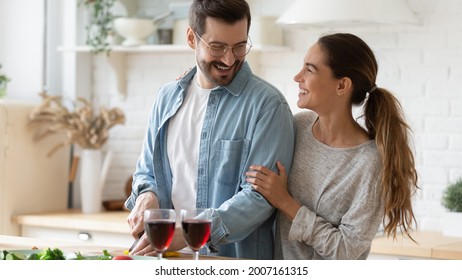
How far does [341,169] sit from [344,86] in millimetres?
251

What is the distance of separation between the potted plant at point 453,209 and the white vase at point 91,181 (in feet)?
6.02

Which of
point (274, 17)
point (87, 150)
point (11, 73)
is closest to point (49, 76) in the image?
point (11, 73)

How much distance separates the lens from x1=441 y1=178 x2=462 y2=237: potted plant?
3.75 meters

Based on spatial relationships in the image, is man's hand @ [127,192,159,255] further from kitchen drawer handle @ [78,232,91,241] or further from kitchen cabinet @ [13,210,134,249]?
kitchen drawer handle @ [78,232,91,241]

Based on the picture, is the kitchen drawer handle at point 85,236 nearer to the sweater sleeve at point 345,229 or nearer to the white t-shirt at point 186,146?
the white t-shirt at point 186,146

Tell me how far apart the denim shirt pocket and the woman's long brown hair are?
1.19ft

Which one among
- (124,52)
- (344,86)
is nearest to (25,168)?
(124,52)

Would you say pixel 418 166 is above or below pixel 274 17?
below

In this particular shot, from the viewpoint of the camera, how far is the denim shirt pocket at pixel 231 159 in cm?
266

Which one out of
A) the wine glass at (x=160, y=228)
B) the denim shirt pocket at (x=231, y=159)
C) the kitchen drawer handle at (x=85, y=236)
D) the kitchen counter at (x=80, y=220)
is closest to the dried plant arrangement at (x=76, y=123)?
the kitchen counter at (x=80, y=220)

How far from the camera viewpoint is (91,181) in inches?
182

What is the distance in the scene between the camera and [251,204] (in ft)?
8.31

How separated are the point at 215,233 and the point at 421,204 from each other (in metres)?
1.82
